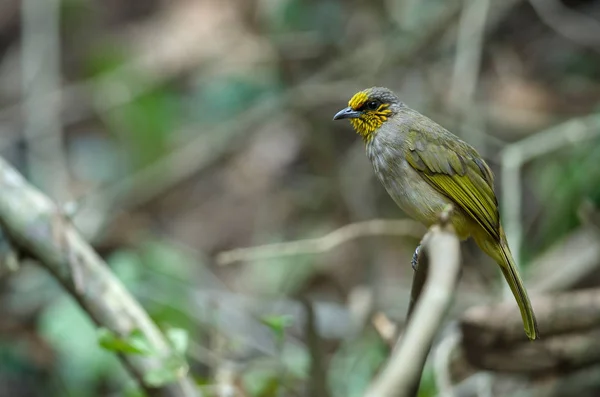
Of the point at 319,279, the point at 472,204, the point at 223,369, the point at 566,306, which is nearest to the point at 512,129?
the point at 319,279

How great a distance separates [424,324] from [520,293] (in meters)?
0.92

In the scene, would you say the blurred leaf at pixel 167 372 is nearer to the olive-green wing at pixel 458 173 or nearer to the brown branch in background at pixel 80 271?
the brown branch in background at pixel 80 271

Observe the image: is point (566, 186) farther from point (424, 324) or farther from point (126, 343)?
point (424, 324)

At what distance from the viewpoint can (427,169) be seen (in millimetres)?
2410

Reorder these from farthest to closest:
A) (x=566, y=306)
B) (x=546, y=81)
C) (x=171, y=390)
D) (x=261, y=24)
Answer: (x=261, y=24) → (x=546, y=81) → (x=566, y=306) → (x=171, y=390)

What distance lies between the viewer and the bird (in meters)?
2.28

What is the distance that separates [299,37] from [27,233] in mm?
3844

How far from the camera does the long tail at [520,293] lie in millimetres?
1911

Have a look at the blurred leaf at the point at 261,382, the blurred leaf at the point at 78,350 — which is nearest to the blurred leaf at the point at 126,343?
the blurred leaf at the point at 261,382

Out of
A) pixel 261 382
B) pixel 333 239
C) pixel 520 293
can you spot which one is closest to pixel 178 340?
pixel 333 239

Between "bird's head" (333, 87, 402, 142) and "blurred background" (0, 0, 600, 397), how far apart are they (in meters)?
1.18

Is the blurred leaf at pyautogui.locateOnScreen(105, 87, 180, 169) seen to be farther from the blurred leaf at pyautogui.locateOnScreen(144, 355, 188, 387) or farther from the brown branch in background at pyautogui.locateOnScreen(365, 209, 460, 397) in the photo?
the brown branch in background at pyautogui.locateOnScreen(365, 209, 460, 397)

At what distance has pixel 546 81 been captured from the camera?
6.12 meters

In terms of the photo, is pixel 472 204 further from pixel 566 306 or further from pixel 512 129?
pixel 512 129
